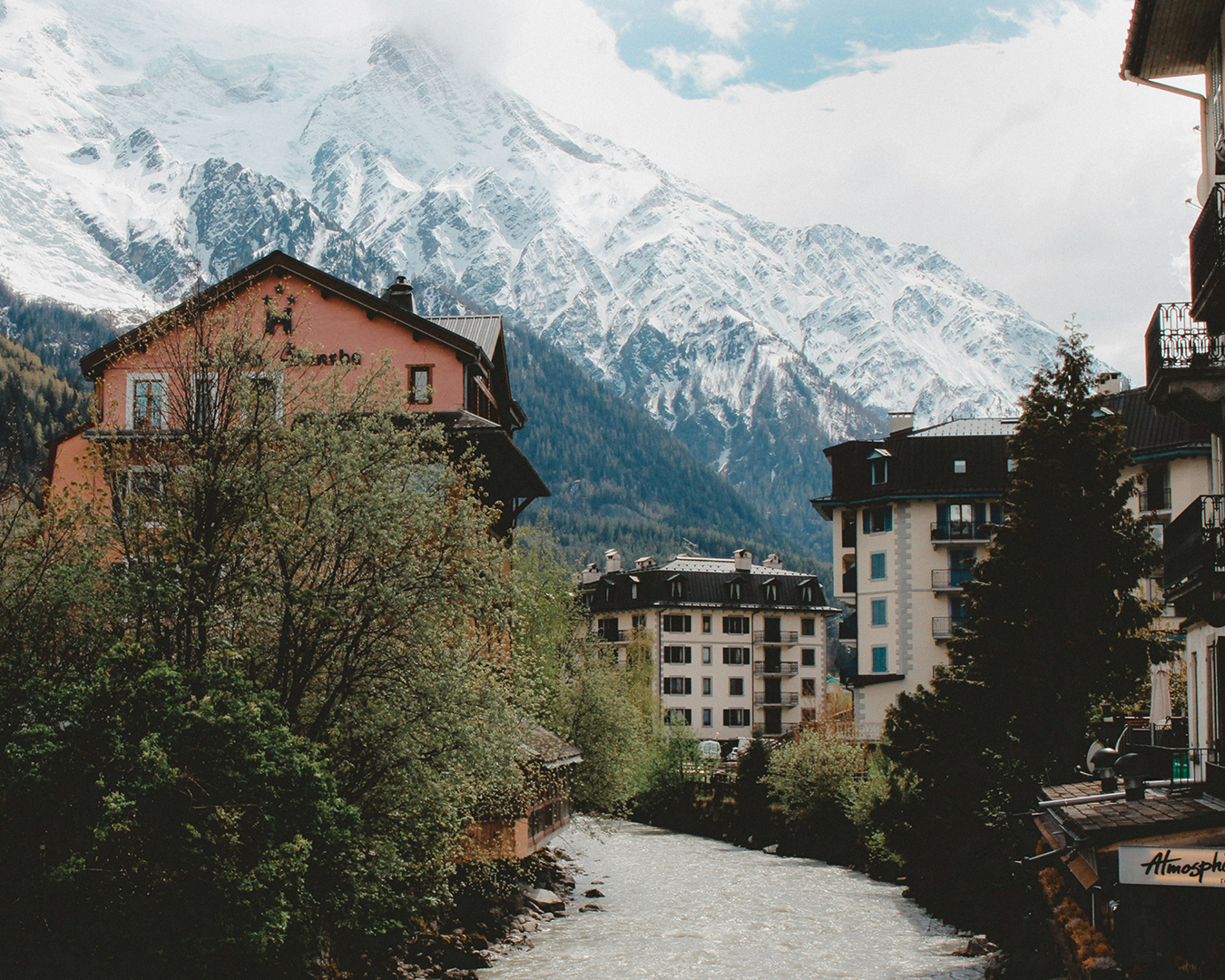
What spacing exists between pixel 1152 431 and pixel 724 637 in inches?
2287

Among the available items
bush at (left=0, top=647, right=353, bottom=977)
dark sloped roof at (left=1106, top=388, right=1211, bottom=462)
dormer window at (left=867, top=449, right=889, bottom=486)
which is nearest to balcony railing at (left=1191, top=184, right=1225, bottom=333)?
bush at (left=0, top=647, right=353, bottom=977)

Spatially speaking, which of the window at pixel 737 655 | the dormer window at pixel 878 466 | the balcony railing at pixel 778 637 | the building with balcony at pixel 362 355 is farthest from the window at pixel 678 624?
the building with balcony at pixel 362 355

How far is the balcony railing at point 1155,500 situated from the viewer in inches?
2103

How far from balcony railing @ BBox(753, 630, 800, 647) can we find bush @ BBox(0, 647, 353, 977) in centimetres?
9008

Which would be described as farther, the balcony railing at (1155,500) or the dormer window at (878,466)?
the dormer window at (878,466)

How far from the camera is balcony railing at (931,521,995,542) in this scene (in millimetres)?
66625

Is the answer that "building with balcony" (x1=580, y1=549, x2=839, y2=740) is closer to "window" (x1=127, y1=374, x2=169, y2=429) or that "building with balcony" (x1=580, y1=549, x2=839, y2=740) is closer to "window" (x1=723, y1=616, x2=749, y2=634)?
"window" (x1=723, y1=616, x2=749, y2=634)

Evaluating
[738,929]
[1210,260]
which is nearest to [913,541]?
[738,929]

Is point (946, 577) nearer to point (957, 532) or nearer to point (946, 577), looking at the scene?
point (946, 577)

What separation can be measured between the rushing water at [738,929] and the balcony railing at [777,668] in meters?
47.9

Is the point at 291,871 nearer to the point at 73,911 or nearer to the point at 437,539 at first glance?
the point at 73,911

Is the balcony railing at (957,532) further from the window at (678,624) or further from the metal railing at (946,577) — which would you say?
the window at (678,624)

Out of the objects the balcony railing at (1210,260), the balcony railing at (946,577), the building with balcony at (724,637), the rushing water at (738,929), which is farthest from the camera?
the building with balcony at (724,637)

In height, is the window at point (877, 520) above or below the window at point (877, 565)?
above
